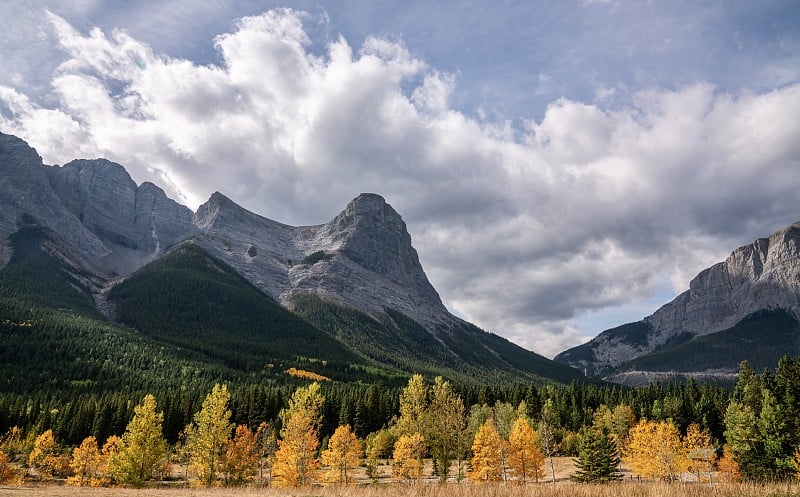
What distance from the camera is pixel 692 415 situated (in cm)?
11588

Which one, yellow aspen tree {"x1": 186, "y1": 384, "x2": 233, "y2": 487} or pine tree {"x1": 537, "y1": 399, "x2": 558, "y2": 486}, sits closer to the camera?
yellow aspen tree {"x1": 186, "y1": 384, "x2": 233, "y2": 487}

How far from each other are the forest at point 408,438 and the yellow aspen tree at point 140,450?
0.42ft

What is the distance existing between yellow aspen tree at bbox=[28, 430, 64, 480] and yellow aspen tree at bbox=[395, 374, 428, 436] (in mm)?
62008

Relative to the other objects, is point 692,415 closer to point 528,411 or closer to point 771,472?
point 528,411

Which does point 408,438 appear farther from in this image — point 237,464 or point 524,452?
point 237,464

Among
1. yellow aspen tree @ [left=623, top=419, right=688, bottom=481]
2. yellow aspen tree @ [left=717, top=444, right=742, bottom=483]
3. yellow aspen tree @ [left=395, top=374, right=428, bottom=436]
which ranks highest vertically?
yellow aspen tree @ [left=395, top=374, right=428, bottom=436]

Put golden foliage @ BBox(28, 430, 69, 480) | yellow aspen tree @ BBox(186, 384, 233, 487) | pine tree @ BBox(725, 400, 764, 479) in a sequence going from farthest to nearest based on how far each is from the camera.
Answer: golden foliage @ BBox(28, 430, 69, 480) → pine tree @ BBox(725, 400, 764, 479) → yellow aspen tree @ BBox(186, 384, 233, 487)

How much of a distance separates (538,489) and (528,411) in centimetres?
11354

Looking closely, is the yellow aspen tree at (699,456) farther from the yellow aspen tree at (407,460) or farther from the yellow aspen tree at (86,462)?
the yellow aspen tree at (86,462)

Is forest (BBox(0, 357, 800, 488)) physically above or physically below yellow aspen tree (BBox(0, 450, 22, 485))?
above

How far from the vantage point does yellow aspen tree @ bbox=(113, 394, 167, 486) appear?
2263 inches

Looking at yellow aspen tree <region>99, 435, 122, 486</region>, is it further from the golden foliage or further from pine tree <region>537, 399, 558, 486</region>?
pine tree <region>537, 399, 558, 486</region>

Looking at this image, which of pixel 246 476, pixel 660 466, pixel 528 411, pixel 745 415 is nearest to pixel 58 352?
pixel 246 476

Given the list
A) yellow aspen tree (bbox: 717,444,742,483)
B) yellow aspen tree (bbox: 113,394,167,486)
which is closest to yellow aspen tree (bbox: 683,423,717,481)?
yellow aspen tree (bbox: 717,444,742,483)
